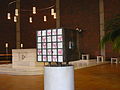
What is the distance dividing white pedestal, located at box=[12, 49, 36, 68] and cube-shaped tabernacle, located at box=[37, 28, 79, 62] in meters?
5.05

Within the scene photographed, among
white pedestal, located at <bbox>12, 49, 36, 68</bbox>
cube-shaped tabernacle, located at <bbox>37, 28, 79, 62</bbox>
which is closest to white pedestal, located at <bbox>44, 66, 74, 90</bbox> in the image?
cube-shaped tabernacle, located at <bbox>37, 28, 79, 62</bbox>

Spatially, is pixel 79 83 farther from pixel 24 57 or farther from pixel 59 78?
pixel 24 57

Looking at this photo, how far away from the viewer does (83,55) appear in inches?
495

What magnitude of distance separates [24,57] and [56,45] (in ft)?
18.3

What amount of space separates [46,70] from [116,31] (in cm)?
291

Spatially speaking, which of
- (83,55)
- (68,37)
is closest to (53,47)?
(68,37)

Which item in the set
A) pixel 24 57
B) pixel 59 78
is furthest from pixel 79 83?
pixel 24 57

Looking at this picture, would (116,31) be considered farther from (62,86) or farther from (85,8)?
(85,8)

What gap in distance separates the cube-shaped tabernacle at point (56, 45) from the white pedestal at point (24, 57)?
5046 millimetres

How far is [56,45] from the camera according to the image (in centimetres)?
324

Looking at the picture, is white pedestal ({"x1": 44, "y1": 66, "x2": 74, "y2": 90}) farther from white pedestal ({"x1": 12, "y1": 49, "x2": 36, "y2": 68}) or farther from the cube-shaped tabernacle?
white pedestal ({"x1": 12, "y1": 49, "x2": 36, "y2": 68})

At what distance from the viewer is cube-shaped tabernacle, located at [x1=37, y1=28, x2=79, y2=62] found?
3184 millimetres

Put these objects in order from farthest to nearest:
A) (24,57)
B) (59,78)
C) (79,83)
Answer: (24,57), (79,83), (59,78)

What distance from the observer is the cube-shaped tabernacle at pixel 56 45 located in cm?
318
